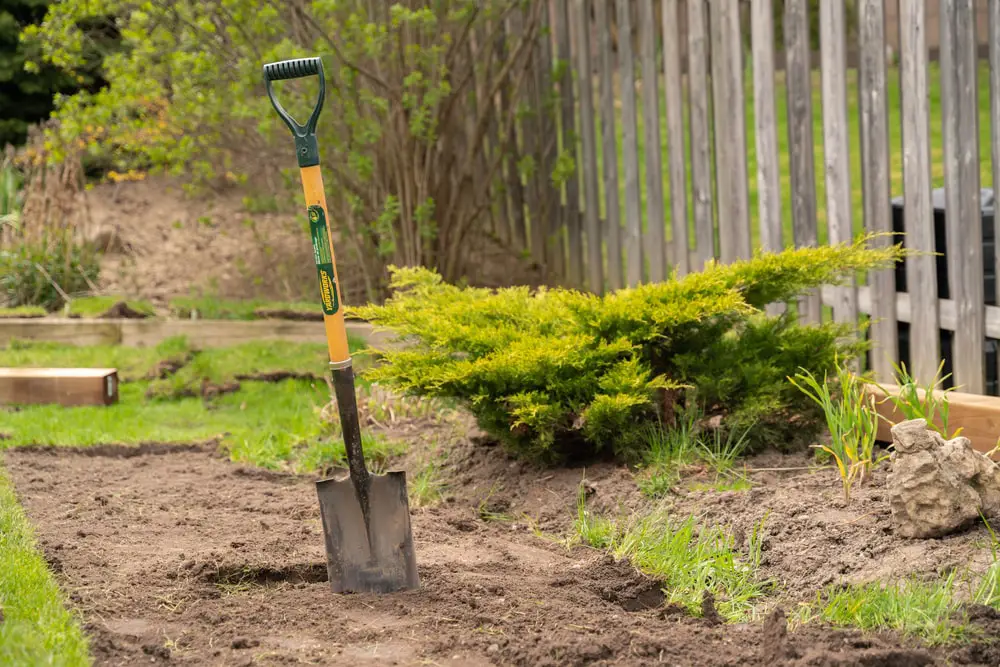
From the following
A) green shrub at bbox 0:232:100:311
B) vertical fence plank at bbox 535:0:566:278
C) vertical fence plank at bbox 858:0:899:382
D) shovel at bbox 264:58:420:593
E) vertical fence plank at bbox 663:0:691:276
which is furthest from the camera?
green shrub at bbox 0:232:100:311

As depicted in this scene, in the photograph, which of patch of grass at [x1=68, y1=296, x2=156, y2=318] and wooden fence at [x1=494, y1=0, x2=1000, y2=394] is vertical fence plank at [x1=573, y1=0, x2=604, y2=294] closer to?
wooden fence at [x1=494, y1=0, x2=1000, y2=394]

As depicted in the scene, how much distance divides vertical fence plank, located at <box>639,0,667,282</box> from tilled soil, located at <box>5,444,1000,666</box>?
2.29 m

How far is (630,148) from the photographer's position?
6.69m

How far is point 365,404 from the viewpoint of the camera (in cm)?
567

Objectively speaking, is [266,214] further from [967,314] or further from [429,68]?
[967,314]

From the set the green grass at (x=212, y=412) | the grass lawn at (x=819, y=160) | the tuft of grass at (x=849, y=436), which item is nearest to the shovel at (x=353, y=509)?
the tuft of grass at (x=849, y=436)

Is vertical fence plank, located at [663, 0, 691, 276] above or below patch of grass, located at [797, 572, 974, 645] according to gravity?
above

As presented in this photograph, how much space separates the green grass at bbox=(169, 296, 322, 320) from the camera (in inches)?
304

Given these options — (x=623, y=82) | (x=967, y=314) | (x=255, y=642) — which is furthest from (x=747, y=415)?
(x=623, y=82)

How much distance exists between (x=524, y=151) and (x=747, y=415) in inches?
166

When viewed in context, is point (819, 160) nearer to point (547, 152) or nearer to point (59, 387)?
point (547, 152)

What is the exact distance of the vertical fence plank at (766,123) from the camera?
529cm

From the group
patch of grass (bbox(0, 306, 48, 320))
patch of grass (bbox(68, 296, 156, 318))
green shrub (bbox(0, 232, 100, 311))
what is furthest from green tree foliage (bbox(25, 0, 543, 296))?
patch of grass (bbox(0, 306, 48, 320))

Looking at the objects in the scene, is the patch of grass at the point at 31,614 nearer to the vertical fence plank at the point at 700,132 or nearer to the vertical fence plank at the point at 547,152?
the vertical fence plank at the point at 700,132
